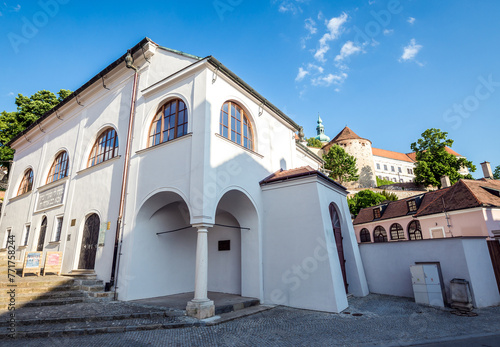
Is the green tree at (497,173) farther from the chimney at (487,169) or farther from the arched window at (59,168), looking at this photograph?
the arched window at (59,168)

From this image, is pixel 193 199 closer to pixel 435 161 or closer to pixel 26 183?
pixel 26 183

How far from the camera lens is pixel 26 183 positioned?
16.0 meters

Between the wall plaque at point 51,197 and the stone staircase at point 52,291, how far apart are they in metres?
4.03

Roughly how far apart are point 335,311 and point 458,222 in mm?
14058

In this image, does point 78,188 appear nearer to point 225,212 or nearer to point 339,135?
point 225,212

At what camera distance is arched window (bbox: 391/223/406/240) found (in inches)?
890

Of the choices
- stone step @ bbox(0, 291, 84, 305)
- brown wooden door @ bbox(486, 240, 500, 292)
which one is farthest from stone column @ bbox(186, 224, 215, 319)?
brown wooden door @ bbox(486, 240, 500, 292)

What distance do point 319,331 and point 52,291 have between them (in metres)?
7.90

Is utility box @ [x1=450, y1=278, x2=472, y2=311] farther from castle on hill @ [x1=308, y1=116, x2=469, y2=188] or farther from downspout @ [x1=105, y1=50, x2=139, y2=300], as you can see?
castle on hill @ [x1=308, y1=116, x2=469, y2=188]

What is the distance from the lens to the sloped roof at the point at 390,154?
204 ft

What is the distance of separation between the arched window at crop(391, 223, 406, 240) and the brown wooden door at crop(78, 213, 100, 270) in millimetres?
23155

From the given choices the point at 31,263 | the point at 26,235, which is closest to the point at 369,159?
the point at 26,235

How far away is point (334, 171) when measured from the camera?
42.3 m

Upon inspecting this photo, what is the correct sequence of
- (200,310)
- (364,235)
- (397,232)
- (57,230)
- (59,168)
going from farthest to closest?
(364,235)
(397,232)
(59,168)
(57,230)
(200,310)
